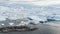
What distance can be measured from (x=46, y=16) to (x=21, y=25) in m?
0.23

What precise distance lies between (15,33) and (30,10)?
23 cm

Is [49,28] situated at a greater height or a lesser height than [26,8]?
lesser

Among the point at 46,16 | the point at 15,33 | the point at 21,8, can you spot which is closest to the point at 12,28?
the point at 15,33

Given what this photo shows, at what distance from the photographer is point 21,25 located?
95cm

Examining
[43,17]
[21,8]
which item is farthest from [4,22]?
[43,17]

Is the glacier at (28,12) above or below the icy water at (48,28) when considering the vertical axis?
above

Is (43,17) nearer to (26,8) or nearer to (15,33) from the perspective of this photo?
(26,8)

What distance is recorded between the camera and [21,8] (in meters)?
0.98

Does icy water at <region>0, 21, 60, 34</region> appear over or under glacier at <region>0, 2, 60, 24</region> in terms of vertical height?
under

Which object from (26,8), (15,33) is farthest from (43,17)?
(15,33)

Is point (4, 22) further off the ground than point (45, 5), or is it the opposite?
point (45, 5)

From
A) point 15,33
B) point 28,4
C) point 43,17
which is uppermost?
point 28,4

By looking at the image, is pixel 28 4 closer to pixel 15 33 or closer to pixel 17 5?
pixel 17 5

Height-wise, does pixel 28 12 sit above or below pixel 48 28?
above
